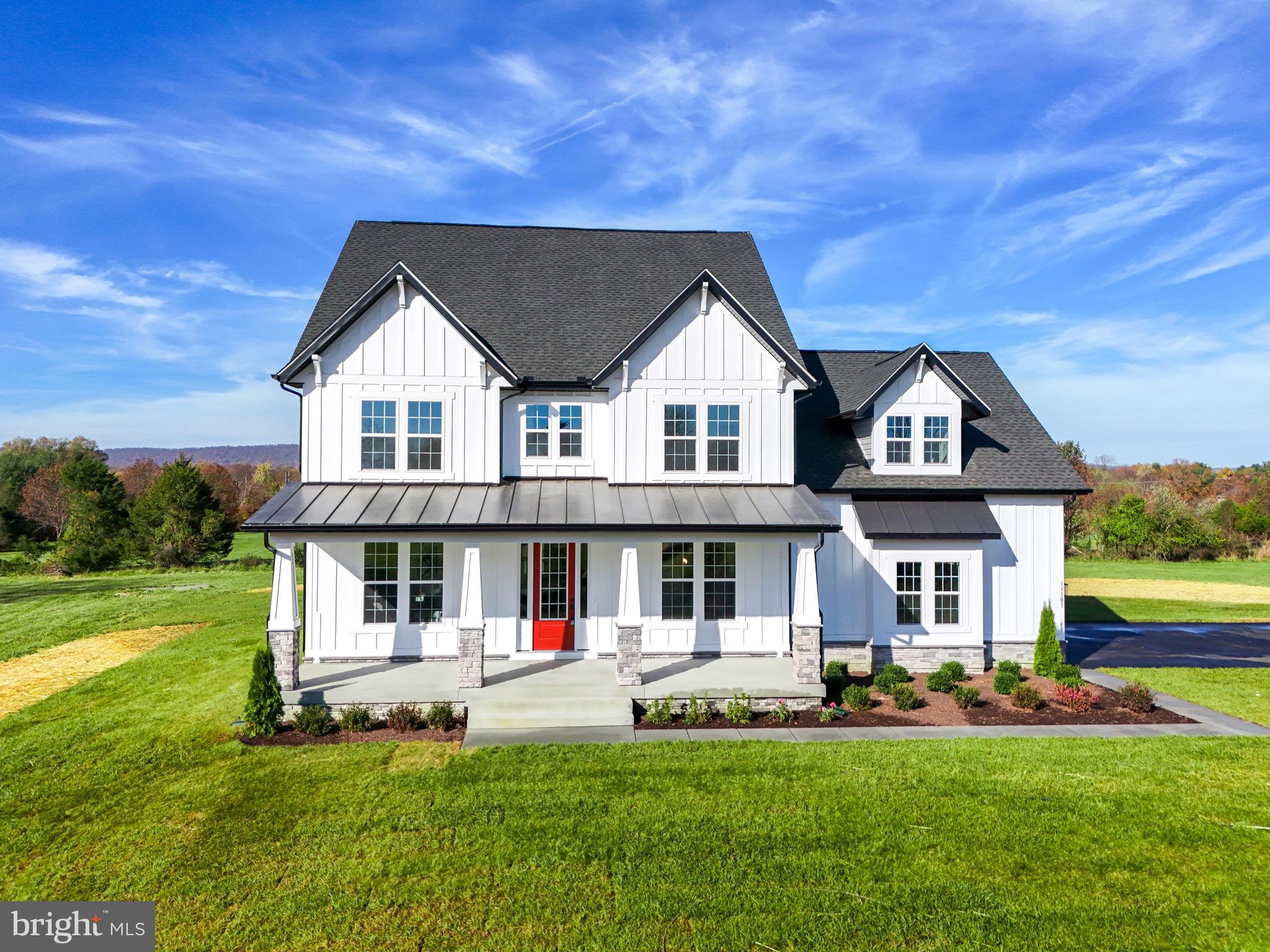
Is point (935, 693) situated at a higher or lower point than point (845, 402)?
lower

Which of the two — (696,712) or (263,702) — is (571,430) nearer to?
(696,712)

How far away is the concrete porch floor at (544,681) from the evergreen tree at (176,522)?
33.9 m

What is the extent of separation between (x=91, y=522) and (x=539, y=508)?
39368 mm

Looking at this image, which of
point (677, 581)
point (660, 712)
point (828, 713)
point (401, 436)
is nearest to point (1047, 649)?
point (828, 713)

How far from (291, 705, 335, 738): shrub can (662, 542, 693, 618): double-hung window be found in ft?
24.1

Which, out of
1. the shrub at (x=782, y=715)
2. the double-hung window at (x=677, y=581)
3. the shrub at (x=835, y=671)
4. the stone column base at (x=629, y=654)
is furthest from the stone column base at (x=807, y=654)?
the stone column base at (x=629, y=654)

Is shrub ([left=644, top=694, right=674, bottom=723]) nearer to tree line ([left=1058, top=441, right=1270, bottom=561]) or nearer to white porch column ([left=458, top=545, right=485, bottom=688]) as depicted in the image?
white porch column ([left=458, top=545, right=485, bottom=688])

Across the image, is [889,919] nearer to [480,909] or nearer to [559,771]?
[480,909]

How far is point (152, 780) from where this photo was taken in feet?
34.6

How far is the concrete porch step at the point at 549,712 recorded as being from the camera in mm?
12891

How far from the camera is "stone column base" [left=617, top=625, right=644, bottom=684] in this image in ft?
46.8

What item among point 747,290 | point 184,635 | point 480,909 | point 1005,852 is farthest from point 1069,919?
point 184,635

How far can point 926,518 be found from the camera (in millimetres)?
17438

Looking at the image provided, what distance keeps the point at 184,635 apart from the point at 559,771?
57.0 feet
